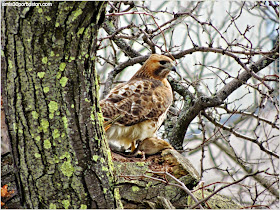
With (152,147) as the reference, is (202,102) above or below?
above

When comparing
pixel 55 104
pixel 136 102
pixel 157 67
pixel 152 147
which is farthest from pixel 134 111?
pixel 55 104

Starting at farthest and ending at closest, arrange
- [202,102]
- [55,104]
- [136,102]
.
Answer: [136,102]
[202,102]
[55,104]

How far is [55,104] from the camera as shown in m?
2.58

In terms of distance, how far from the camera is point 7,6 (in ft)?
7.93

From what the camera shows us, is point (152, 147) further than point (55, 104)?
Yes

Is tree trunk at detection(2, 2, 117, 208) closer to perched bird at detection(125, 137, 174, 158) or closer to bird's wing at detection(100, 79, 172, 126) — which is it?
perched bird at detection(125, 137, 174, 158)

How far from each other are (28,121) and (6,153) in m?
0.72

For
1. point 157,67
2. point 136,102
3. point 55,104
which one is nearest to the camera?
point 55,104

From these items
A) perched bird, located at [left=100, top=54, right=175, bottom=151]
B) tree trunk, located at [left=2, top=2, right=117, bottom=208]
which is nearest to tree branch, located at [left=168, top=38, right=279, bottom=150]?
perched bird, located at [left=100, top=54, right=175, bottom=151]

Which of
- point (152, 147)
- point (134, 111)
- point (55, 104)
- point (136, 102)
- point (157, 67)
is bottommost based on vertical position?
point (152, 147)

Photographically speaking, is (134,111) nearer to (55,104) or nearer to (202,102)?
(202,102)

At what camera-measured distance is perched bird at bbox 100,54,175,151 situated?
15.9 ft

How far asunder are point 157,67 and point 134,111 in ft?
3.30

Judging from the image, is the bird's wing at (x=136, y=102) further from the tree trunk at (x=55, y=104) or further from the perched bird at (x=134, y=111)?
the tree trunk at (x=55, y=104)
